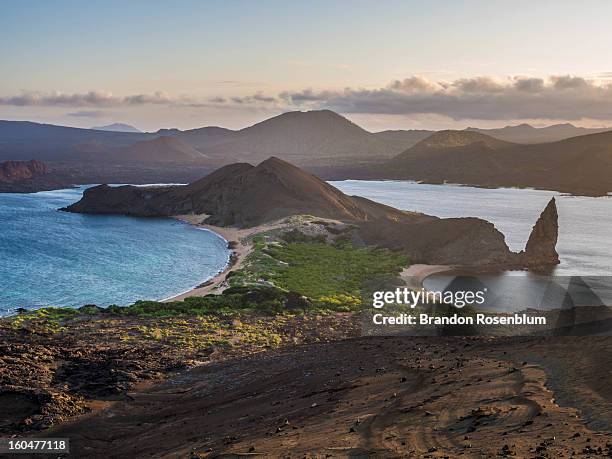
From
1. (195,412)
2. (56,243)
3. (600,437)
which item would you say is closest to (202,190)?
(56,243)

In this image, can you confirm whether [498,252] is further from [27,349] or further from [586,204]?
[586,204]

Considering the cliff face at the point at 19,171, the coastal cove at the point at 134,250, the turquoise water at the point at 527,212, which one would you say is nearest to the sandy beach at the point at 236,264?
the coastal cove at the point at 134,250

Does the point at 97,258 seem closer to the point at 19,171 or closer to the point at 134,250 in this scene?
the point at 134,250

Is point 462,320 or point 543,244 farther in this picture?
point 543,244

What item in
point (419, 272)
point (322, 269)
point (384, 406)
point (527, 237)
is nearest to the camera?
point (384, 406)

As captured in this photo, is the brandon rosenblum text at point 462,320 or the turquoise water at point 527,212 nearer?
the brandon rosenblum text at point 462,320

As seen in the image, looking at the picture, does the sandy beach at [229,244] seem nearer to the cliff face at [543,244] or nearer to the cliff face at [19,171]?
the cliff face at [543,244]

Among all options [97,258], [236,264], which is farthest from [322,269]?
[97,258]
